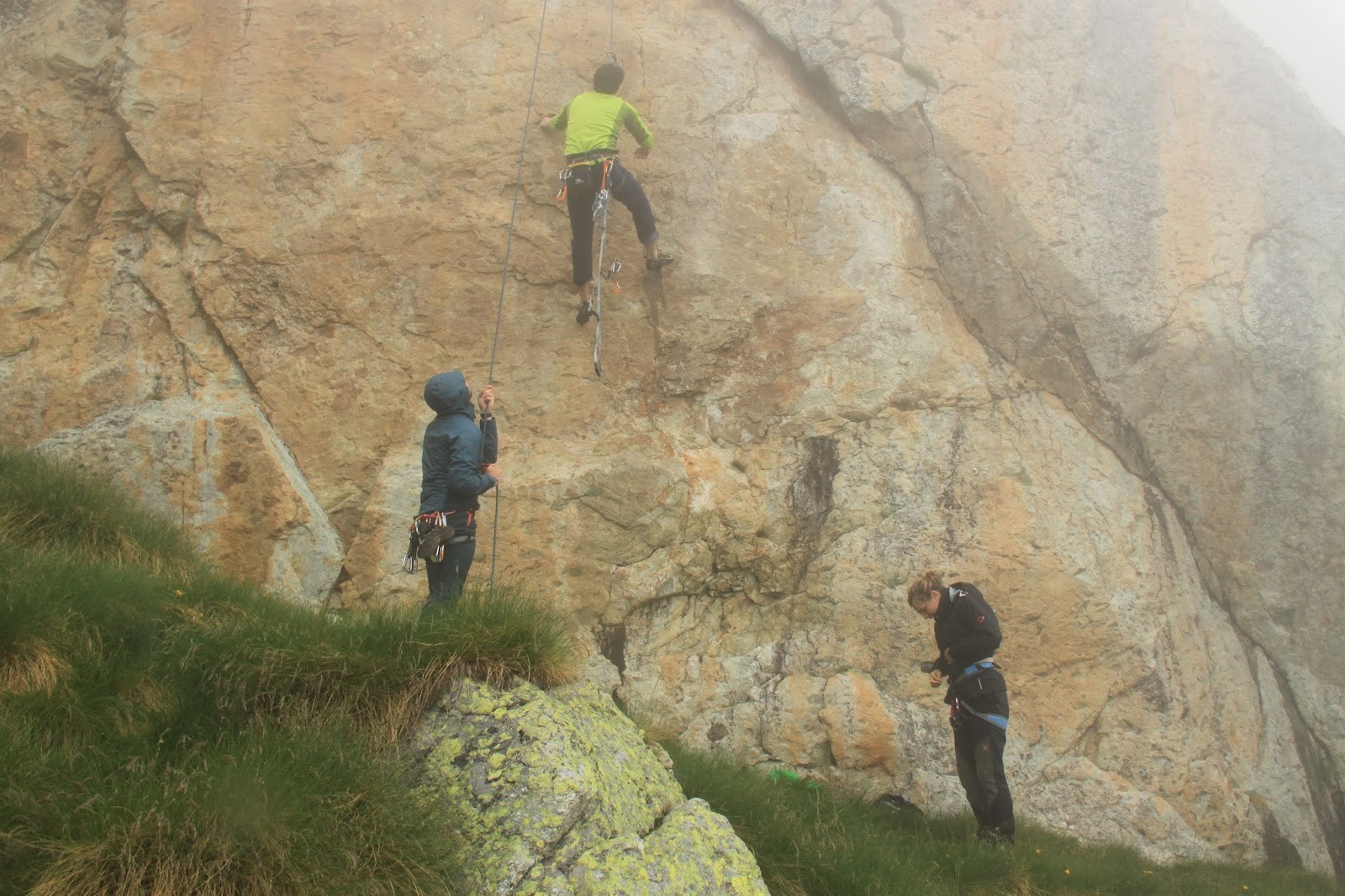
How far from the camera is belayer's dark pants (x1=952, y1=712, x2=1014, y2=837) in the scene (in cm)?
726

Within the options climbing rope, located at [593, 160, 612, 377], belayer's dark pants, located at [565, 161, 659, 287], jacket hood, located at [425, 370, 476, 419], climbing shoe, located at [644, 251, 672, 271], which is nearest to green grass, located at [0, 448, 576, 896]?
jacket hood, located at [425, 370, 476, 419]

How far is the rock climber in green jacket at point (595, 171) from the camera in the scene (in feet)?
32.0

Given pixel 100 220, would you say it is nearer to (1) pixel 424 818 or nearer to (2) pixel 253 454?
(2) pixel 253 454

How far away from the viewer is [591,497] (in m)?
9.14

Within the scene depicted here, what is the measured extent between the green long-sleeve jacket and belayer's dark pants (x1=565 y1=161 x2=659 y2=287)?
0.28 metres

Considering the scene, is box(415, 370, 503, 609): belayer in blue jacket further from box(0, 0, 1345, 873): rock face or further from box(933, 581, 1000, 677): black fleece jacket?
box(933, 581, 1000, 677): black fleece jacket

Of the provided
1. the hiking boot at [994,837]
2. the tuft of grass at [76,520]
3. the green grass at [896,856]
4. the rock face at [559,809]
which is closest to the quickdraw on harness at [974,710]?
the hiking boot at [994,837]

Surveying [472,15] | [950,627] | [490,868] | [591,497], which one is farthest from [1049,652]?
[472,15]

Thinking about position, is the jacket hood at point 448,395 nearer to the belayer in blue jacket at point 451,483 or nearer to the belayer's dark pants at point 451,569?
the belayer in blue jacket at point 451,483

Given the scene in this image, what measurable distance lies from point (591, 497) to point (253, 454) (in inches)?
121

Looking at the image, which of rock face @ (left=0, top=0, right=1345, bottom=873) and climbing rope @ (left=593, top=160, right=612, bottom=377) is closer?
rock face @ (left=0, top=0, right=1345, bottom=873)

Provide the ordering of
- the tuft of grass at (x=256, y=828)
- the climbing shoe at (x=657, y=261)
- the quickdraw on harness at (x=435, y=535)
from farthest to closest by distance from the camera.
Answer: the climbing shoe at (x=657, y=261)
the quickdraw on harness at (x=435, y=535)
the tuft of grass at (x=256, y=828)

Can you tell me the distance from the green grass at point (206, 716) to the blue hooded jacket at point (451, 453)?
36.3 inches

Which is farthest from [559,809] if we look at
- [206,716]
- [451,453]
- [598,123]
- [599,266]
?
[598,123]
